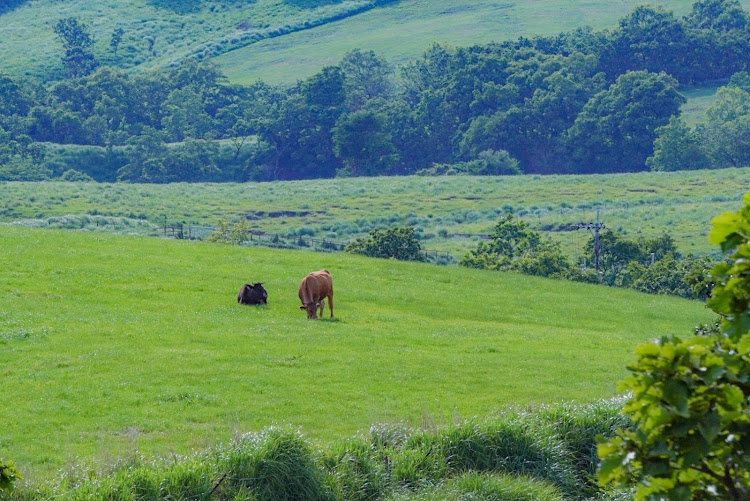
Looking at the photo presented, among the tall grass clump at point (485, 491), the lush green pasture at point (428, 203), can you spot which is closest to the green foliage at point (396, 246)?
the lush green pasture at point (428, 203)

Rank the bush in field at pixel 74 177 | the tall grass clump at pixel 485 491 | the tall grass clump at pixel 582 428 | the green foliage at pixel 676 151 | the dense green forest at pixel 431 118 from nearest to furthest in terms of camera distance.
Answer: the tall grass clump at pixel 485 491 → the tall grass clump at pixel 582 428 → the green foliage at pixel 676 151 → the dense green forest at pixel 431 118 → the bush in field at pixel 74 177

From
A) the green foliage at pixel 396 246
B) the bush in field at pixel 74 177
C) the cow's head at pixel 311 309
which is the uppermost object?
the cow's head at pixel 311 309

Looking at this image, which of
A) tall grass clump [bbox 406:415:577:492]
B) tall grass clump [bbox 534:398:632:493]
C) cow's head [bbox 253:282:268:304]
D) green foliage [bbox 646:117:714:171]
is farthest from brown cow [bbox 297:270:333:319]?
green foliage [bbox 646:117:714:171]

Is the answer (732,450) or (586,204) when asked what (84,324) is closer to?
(732,450)

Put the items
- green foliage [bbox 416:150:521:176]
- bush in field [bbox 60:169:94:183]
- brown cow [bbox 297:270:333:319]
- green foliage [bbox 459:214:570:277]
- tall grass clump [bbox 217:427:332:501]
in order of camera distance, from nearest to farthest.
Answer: tall grass clump [bbox 217:427:332:501]
brown cow [bbox 297:270:333:319]
green foliage [bbox 459:214:570:277]
green foliage [bbox 416:150:521:176]
bush in field [bbox 60:169:94:183]

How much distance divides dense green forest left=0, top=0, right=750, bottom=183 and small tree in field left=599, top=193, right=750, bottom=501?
127 meters

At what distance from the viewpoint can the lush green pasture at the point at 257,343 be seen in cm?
2042

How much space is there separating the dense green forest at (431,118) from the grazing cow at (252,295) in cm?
10422

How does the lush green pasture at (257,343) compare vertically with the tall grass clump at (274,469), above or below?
below

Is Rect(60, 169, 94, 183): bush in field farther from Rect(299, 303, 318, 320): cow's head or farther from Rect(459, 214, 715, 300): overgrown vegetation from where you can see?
Rect(299, 303, 318, 320): cow's head

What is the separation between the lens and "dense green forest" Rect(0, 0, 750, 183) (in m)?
139

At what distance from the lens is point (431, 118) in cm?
15225

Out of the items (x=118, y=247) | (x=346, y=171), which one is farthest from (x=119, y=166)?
(x=118, y=247)

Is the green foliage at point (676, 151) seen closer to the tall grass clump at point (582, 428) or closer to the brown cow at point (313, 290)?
the brown cow at point (313, 290)
